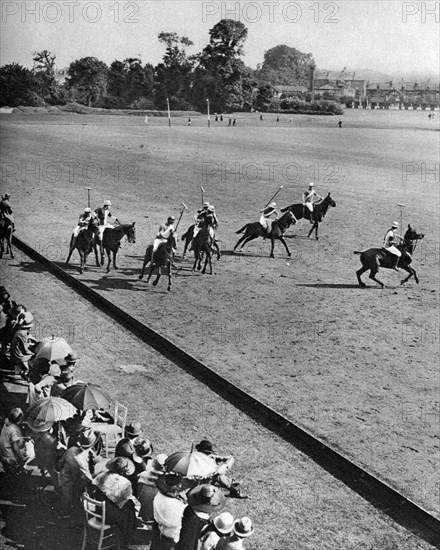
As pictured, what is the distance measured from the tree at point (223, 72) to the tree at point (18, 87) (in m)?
16.2

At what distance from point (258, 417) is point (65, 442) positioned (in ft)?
11.3

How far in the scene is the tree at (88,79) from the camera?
247 feet

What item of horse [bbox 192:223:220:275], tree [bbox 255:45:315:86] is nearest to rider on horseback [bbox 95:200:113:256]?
horse [bbox 192:223:220:275]

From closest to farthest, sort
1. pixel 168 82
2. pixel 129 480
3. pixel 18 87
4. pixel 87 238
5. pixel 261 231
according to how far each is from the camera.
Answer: pixel 129 480 < pixel 87 238 < pixel 261 231 < pixel 18 87 < pixel 168 82

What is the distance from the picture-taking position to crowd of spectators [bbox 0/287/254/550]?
7.11m

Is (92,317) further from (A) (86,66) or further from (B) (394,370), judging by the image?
(A) (86,66)

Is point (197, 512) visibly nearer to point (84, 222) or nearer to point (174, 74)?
point (84, 222)

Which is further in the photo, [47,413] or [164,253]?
[164,253]

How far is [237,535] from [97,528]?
1.59m

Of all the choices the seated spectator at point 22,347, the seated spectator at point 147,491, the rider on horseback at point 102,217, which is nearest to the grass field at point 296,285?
the rider on horseback at point 102,217

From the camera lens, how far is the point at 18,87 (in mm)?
63625

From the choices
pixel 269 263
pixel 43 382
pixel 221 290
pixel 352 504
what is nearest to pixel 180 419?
pixel 43 382

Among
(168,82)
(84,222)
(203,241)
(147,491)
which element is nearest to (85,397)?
(147,491)

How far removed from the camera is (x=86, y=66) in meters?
74.7
